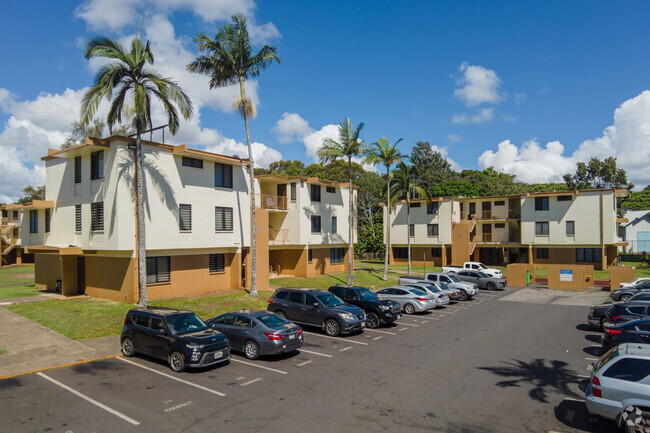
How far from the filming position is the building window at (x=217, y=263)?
27.0 metres

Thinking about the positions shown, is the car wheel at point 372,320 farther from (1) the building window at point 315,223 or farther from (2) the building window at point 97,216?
(1) the building window at point 315,223

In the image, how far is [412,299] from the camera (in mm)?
23281

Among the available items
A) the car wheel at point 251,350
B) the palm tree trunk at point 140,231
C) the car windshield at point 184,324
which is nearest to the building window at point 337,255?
the palm tree trunk at point 140,231

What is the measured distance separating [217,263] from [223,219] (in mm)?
2977

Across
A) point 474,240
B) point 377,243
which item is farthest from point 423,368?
point 377,243

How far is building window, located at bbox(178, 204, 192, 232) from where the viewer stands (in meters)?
24.3

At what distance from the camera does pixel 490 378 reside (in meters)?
12.2

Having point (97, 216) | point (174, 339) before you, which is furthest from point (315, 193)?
point (174, 339)

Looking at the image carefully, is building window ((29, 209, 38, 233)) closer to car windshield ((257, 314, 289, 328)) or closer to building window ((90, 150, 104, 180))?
building window ((90, 150, 104, 180))

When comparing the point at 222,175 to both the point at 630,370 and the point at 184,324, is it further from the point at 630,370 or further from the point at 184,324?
the point at 630,370

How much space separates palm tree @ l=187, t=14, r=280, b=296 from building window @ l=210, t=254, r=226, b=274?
10.9 ft

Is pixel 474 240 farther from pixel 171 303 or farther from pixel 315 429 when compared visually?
pixel 315 429

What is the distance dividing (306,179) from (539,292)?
20.6m

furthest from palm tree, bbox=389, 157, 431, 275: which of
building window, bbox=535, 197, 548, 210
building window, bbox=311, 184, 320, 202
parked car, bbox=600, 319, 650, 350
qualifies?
parked car, bbox=600, 319, 650, 350
